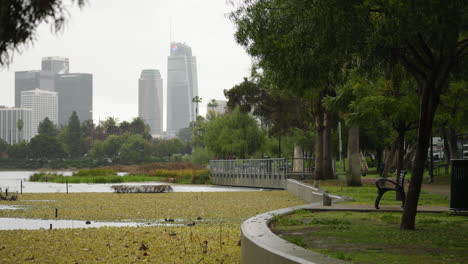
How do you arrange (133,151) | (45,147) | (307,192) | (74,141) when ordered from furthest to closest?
1. (74,141)
2. (45,147)
3. (133,151)
4. (307,192)

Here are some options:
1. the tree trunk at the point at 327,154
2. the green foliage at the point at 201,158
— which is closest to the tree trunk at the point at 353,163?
the tree trunk at the point at 327,154

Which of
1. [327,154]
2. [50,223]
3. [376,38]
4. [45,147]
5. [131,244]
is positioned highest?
[376,38]

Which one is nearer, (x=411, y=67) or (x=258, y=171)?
(x=411, y=67)

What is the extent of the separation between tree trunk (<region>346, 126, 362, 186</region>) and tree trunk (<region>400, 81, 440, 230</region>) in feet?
72.4

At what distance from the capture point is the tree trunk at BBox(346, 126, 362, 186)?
1330 inches

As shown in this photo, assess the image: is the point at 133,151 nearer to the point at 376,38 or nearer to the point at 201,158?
the point at 201,158

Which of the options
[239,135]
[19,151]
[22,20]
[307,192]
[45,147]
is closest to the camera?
[22,20]

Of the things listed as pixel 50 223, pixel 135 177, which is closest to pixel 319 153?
pixel 50 223

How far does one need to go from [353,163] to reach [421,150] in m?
23.0

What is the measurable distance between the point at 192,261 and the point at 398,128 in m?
14.6

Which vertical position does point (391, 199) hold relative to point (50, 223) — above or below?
above

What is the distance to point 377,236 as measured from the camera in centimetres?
1037

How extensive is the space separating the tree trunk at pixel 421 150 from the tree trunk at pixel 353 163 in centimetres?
2207

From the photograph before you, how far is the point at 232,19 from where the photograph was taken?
14.9 m
